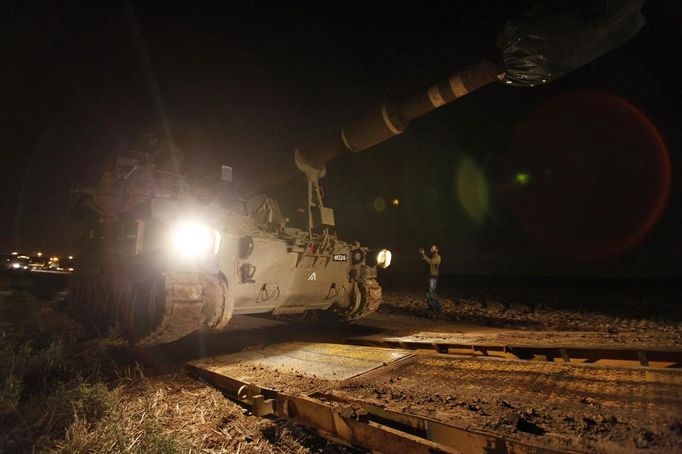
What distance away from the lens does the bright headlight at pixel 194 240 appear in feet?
16.5

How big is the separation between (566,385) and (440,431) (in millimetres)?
1198

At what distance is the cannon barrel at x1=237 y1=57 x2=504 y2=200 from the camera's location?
4.54 meters

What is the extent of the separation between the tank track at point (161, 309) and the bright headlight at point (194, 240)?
318mm

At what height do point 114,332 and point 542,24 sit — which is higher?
point 542,24

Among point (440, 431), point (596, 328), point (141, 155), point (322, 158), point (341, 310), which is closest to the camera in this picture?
point (440, 431)

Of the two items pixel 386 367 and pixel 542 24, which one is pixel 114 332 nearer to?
pixel 386 367

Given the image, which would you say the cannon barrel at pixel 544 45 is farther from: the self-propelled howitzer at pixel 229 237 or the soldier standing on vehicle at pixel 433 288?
the soldier standing on vehicle at pixel 433 288

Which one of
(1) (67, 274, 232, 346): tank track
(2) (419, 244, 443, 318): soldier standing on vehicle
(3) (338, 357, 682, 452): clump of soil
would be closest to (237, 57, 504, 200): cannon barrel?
(1) (67, 274, 232, 346): tank track

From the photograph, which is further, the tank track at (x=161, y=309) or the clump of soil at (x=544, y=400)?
the tank track at (x=161, y=309)

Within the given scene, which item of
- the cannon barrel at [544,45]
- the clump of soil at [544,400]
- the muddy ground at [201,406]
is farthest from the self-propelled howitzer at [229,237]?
the clump of soil at [544,400]

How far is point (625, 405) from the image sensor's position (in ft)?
7.61

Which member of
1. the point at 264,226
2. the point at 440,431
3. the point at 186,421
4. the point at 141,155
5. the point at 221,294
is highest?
the point at 141,155

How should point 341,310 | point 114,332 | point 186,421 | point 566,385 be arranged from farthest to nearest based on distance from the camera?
point 341,310 < point 114,332 < point 186,421 < point 566,385

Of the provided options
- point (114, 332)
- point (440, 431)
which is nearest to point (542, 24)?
point (440, 431)
